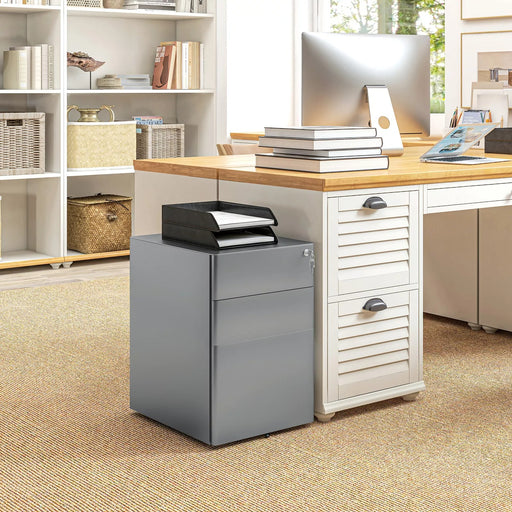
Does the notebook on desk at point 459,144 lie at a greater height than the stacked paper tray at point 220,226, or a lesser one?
greater

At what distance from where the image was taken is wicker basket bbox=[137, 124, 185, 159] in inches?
210

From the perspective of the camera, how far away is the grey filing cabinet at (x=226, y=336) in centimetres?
241

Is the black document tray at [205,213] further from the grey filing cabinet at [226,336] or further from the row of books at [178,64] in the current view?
the row of books at [178,64]

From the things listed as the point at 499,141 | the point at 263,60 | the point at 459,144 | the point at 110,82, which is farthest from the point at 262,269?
the point at 263,60

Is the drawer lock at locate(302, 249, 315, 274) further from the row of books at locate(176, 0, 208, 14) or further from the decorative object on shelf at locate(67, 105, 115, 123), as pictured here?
the row of books at locate(176, 0, 208, 14)

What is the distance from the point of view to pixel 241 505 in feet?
6.86

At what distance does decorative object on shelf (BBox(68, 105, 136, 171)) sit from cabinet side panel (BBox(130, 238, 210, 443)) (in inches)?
96.6

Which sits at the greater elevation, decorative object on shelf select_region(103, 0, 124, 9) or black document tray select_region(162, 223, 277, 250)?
decorative object on shelf select_region(103, 0, 124, 9)

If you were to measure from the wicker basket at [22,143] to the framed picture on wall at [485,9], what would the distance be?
230 centimetres

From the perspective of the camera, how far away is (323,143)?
8.79 ft

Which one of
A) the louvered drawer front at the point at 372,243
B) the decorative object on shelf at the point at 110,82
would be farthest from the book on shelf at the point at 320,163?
the decorative object on shelf at the point at 110,82

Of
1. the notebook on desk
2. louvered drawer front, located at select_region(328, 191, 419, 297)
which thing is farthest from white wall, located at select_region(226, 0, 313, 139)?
louvered drawer front, located at select_region(328, 191, 419, 297)

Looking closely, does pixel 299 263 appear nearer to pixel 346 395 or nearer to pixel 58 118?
pixel 346 395

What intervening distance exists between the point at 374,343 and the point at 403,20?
11.3 feet
